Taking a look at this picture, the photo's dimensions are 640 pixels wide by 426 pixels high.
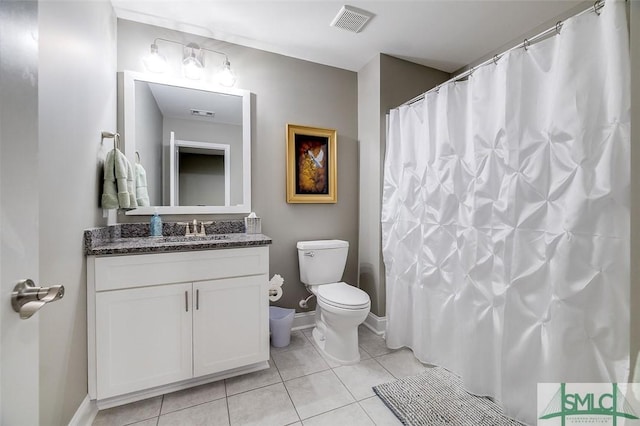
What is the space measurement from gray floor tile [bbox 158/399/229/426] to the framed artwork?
147cm

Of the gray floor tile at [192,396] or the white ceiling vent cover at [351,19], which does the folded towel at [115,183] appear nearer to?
the gray floor tile at [192,396]

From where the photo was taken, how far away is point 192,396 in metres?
1.58

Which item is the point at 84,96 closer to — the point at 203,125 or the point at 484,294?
the point at 203,125

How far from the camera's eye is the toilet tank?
2217 mm

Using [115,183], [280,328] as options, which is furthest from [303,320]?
[115,183]

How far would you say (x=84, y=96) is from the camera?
1.39m

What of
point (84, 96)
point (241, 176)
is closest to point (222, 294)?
point (241, 176)

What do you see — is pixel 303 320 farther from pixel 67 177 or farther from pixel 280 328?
pixel 67 177

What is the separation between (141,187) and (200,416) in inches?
56.9

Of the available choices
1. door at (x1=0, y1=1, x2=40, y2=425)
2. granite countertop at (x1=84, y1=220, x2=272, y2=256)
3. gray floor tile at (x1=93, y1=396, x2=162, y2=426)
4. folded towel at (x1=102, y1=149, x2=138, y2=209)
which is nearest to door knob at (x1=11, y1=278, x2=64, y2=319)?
door at (x1=0, y1=1, x2=40, y2=425)

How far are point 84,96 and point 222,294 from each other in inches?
50.0

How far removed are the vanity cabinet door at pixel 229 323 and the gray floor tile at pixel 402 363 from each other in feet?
2.73

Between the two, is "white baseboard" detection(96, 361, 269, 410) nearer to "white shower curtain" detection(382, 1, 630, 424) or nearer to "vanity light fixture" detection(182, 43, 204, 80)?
"white shower curtain" detection(382, 1, 630, 424)

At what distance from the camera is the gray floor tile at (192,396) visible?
1.50 meters
